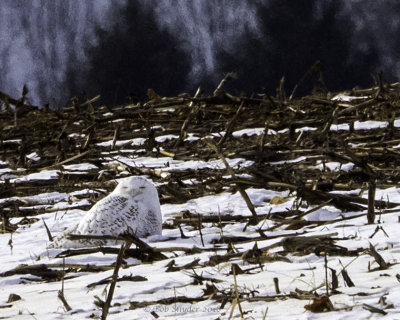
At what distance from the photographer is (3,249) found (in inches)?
148

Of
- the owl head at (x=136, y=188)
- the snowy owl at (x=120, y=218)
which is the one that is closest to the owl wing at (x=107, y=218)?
the snowy owl at (x=120, y=218)

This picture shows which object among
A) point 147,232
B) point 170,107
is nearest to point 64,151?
point 170,107

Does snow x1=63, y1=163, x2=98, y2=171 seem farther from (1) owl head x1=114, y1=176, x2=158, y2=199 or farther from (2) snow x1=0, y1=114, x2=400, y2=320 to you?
(1) owl head x1=114, y1=176, x2=158, y2=199

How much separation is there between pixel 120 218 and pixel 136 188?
0.39 meters

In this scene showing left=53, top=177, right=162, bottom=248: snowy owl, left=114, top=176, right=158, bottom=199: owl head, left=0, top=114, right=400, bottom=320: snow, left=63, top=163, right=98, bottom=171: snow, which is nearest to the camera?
left=0, top=114, right=400, bottom=320: snow

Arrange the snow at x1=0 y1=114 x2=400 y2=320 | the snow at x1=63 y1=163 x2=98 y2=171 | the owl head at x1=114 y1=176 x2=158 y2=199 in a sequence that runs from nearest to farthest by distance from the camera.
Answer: the snow at x1=0 y1=114 x2=400 y2=320, the owl head at x1=114 y1=176 x2=158 y2=199, the snow at x1=63 y1=163 x2=98 y2=171

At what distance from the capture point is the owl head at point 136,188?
167 inches

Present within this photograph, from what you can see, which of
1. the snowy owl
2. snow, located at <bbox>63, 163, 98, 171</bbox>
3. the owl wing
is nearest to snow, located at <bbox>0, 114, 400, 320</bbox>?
the snowy owl

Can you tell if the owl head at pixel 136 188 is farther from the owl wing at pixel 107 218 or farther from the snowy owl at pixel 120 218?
the owl wing at pixel 107 218

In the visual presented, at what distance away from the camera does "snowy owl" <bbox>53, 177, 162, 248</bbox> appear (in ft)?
12.5

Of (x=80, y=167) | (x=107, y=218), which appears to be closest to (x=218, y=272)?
(x=107, y=218)

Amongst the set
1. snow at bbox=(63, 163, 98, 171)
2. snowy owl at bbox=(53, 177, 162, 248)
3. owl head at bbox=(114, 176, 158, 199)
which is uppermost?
owl head at bbox=(114, 176, 158, 199)

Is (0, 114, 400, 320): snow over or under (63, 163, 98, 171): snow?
over

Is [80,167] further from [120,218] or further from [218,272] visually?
[218,272]
